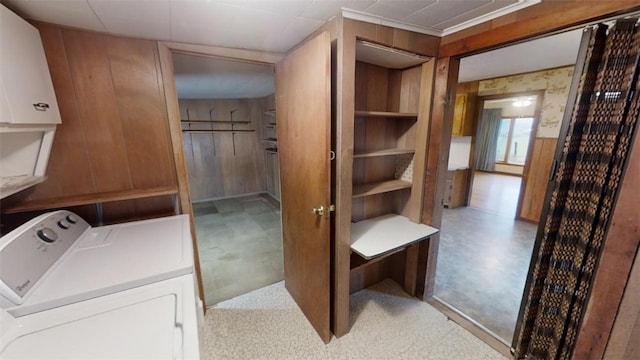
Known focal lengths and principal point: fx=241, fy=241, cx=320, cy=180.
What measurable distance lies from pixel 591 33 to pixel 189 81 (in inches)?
146

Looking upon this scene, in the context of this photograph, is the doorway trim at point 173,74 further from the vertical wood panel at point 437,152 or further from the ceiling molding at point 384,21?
the vertical wood panel at point 437,152

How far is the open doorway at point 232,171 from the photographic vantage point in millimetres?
2586

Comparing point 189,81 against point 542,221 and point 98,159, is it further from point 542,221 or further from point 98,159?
point 542,221

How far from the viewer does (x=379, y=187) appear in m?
1.85

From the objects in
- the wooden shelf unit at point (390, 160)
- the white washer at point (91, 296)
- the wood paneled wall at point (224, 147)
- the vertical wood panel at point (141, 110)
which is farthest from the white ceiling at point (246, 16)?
the wood paneled wall at point (224, 147)

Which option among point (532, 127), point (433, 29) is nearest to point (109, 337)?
point (433, 29)

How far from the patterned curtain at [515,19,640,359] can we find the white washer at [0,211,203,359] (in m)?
1.77

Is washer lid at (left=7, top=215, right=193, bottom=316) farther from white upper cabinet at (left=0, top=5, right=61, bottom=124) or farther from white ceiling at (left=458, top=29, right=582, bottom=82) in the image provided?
white ceiling at (left=458, top=29, right=582, bottom=82)

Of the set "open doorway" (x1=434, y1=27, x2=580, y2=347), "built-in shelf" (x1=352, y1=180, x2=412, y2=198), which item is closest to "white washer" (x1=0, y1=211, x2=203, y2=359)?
"built-in shelf" (x1=352, y1=180, x2=412, y2=198)

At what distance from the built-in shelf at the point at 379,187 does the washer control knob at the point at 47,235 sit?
5.29 ft

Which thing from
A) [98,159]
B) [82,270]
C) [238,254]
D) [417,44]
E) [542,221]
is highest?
[417,44]

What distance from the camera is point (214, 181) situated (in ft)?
17.2

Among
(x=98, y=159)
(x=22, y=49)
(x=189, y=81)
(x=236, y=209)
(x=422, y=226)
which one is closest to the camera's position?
(x=22, y=49)

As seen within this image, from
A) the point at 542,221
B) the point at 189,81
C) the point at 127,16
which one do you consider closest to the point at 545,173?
the point at 542,221
